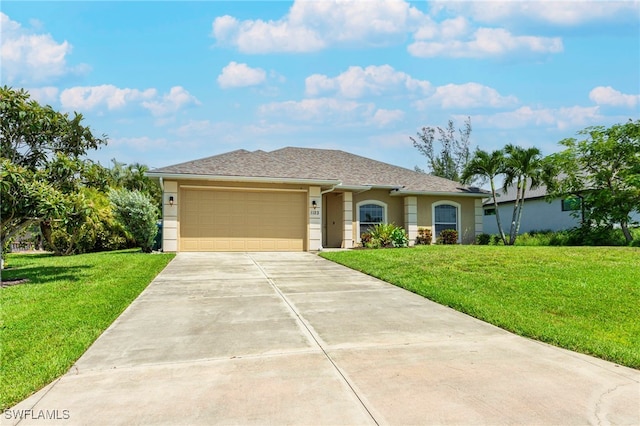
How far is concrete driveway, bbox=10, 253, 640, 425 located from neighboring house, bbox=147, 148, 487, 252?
8338 mm

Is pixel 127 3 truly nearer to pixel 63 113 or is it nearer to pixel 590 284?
pixel 63 113

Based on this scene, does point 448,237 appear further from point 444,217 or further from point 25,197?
point 25,197

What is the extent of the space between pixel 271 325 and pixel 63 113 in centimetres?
799

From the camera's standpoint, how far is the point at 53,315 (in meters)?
5.48

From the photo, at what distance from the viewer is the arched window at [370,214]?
58.1 feet

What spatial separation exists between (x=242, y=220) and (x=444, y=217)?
9990mm

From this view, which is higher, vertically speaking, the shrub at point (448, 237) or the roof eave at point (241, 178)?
the roof eave at point (241, 178)

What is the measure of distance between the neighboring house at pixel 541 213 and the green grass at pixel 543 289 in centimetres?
927

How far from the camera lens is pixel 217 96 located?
13734 mm

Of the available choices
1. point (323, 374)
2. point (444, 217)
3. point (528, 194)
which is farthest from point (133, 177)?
point (323, 374)

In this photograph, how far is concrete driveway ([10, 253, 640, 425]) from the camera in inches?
112

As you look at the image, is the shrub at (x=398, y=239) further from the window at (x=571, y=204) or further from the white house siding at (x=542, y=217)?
the white house siding at (x=542, y=217)

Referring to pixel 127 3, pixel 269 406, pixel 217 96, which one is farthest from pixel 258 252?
→ pixel 269 406

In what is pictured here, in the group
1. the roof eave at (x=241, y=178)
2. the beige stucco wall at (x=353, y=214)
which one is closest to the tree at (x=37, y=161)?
the roof eave at (x=241, y=178)
